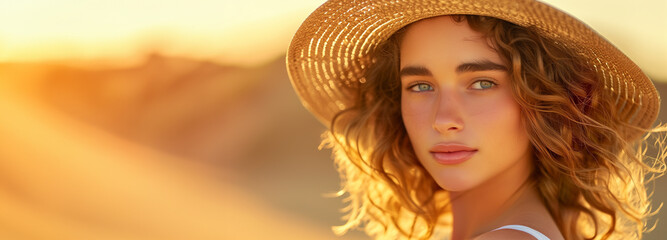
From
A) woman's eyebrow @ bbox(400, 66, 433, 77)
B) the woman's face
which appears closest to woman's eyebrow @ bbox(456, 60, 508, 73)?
the woman's face

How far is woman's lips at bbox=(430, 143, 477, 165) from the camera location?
6.82 ft

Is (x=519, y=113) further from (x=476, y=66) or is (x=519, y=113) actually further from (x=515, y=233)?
(x=515, y=233)

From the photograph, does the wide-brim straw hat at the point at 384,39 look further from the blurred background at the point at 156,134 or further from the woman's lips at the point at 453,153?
the blurred background at the point at 156,134

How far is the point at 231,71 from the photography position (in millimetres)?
10922

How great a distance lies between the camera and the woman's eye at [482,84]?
2084mm

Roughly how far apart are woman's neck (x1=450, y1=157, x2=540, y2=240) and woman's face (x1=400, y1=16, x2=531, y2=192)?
0.03 meters

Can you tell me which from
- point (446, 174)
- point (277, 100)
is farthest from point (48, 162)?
point (446, 174)

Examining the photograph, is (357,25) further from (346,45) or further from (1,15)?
(1,15)

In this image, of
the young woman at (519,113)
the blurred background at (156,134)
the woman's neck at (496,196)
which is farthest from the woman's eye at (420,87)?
the blurred background at (156,134)

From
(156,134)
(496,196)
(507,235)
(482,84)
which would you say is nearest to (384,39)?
(482,84)

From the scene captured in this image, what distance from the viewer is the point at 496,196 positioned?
2.19m

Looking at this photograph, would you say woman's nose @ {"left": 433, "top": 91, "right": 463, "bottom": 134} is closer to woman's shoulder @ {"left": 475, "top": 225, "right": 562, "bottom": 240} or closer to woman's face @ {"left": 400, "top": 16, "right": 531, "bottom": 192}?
woman's face @ {"left": 400, "top": 16, "right": 531, "bottom": 192}

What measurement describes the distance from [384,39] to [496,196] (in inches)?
26.2

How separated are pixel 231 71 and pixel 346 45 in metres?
8.42
